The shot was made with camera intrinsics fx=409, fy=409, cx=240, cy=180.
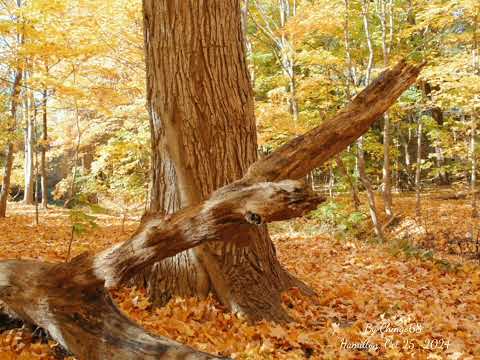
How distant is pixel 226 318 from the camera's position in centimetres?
355

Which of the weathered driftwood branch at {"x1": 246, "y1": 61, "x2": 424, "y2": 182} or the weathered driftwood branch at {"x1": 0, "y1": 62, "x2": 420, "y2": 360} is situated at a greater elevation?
the weathered driftwood branch at {"x1": 246, "y1": 61, "x2": 424, "y2": 182}

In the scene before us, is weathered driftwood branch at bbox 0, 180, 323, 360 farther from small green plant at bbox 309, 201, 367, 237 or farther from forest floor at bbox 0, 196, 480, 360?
small green plant at bbox 309, 201, 367, 237

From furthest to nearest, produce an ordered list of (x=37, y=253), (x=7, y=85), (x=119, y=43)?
(x=7, y=85) → (x=119, y=43) → (x=37, y=253)

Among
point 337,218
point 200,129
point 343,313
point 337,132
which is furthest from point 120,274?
point 337,218

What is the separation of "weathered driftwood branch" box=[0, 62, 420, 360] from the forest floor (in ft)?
1.06

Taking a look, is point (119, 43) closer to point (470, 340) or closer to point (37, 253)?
point (37, 253)

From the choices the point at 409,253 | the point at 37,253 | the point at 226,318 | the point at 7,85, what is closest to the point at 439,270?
the point at 409,253

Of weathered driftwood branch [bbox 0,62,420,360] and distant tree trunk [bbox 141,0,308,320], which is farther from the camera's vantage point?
distant tree trunk [bbox 141,0,308,320]

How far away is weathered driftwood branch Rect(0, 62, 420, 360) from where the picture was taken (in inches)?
92.3

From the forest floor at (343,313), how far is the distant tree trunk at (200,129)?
0.81 ft

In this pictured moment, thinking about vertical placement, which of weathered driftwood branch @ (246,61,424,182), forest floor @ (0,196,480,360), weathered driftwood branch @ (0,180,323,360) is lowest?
forest floor @ (0,196,480,360)

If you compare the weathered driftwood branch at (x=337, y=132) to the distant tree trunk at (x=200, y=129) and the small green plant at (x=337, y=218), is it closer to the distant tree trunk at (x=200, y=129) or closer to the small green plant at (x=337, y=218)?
the distant tree trunk at (x=200, y=129)

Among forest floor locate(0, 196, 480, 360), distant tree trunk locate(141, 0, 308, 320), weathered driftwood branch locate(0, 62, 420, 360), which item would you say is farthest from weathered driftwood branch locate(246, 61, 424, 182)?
forest floor locate(0, 196, 480, 360)

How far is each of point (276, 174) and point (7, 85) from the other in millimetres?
14237
